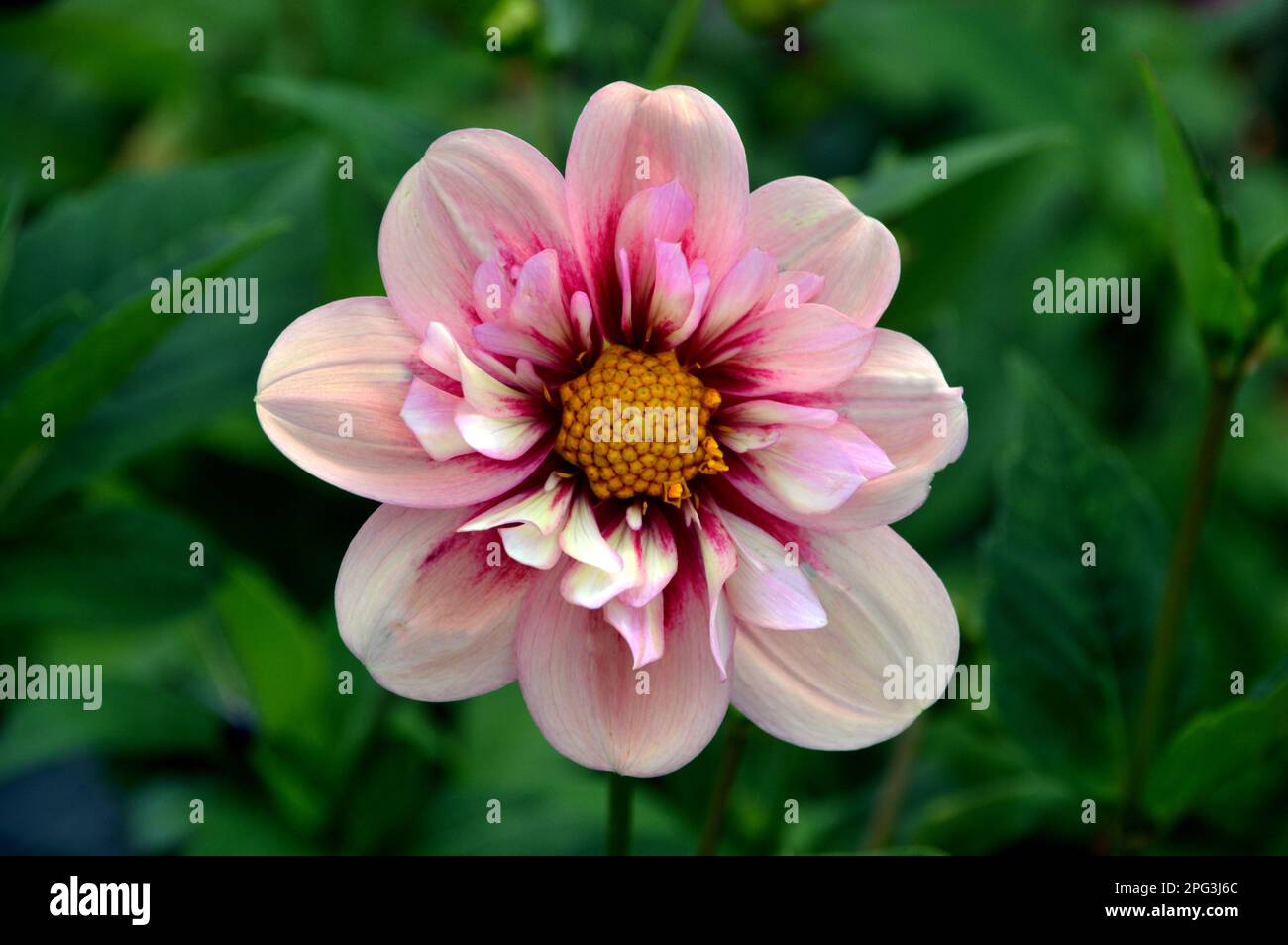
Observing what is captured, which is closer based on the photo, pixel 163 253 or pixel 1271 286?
pixel 1271 286

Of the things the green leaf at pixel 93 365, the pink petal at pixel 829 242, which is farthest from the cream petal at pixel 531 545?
the green leaf at pixel 93 365

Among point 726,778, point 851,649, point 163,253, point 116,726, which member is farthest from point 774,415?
point 116,726

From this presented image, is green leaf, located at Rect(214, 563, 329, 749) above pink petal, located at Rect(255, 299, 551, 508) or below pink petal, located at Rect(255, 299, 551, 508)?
below

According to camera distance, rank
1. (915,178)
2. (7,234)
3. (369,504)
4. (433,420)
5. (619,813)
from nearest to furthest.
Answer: (433,420), (619,813), (915,178), (7,234), (369,504)

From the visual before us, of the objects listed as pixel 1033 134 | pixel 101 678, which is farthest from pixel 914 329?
pixel 101 678

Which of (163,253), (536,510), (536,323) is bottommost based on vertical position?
(536,510)

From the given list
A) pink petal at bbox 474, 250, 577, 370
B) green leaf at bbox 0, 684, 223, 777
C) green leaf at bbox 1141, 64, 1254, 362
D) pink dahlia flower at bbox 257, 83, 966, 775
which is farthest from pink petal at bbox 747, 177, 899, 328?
green leaf at bbox 0, 684, 223, 777

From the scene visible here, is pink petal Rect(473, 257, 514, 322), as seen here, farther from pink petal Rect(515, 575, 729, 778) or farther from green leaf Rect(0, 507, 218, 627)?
green leaf Rect(0, 507, 218, 627)

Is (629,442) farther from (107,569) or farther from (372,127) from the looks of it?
(107,569)
